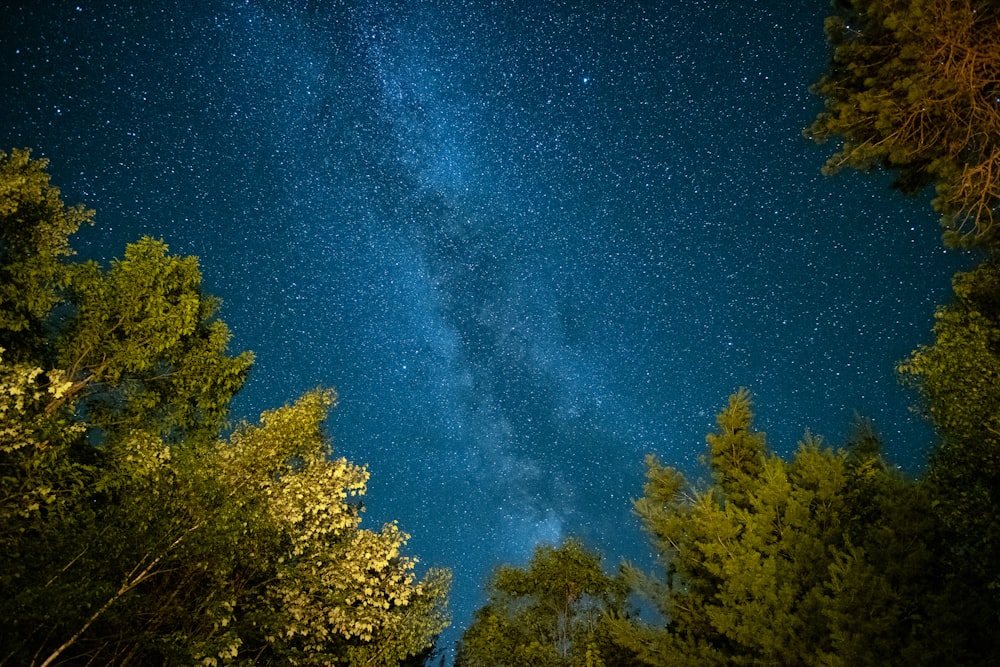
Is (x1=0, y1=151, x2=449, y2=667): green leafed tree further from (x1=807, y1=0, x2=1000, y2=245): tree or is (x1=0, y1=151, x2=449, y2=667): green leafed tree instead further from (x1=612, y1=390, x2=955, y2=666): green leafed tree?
(x1=807, y1=0, x2=1000, y2=245): tree

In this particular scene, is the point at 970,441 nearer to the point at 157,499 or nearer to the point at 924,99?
the point at 924,99

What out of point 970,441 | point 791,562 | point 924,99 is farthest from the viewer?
point 791,562

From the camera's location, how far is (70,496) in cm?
921

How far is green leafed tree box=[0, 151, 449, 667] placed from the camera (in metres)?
7.01

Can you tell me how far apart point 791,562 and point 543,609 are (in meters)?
17.3

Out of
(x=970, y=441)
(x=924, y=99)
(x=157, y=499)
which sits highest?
(x=970, y=441)

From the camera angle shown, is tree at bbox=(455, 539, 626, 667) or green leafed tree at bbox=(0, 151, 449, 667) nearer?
green leafed tree at bbox=(0, 151, 449, 667)

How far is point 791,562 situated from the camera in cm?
1370

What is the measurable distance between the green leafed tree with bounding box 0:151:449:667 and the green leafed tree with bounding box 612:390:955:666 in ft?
25.6

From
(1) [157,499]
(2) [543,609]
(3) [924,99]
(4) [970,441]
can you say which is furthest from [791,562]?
(2) [543,609]

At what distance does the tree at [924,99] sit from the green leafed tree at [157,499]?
37.6 ft

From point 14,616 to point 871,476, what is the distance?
1793 centimetres

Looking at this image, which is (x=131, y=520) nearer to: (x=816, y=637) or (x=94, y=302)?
(x=94, y=302)

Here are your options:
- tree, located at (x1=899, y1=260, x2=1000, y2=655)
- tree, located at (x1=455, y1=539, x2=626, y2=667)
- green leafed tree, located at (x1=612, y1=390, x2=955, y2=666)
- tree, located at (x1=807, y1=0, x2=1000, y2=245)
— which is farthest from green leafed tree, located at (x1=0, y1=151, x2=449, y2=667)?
tree, located at (x1=455, y1=539, x2=626, y2=667)
